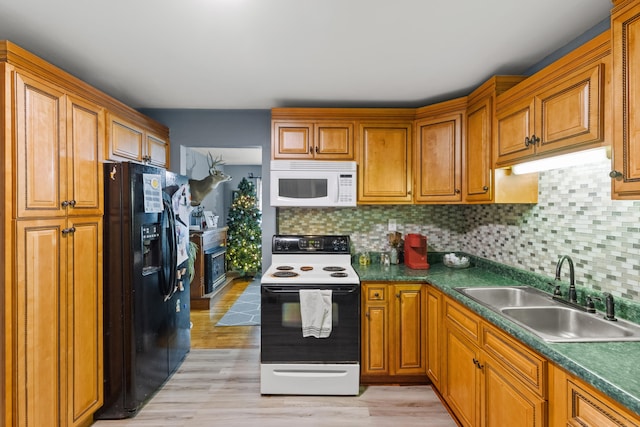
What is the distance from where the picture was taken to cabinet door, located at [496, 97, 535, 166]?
1.91 metres

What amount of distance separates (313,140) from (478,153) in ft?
4.43

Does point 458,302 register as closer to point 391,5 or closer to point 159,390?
point 391,5

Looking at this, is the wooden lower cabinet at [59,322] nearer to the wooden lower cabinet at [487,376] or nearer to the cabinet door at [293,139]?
the cabinet door at [293,139]

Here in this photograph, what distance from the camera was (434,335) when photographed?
8.13 ft

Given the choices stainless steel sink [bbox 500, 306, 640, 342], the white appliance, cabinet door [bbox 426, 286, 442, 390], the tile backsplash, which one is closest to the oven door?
the white appliance

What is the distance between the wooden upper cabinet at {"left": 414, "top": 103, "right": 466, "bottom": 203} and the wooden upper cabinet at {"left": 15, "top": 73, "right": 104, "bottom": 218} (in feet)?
8.01

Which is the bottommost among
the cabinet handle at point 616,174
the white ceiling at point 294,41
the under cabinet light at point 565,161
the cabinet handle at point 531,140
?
the cabinet handle at point 616,174

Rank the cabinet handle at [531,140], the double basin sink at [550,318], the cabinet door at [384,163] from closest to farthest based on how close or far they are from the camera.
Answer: the double basin sink at [550,318] → the cabinet handle at [531,140] → the cabinet door at [384,163]

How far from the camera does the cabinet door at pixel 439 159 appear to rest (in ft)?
8.93

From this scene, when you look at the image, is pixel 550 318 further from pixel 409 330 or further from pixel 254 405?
pixel 254 405

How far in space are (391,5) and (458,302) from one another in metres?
1.70

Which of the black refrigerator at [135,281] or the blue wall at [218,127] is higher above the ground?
the blue wall at [218,127]

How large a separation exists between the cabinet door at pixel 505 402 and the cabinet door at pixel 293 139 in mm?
2077

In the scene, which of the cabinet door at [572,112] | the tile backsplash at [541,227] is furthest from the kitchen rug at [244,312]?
the cabinet door at [572,112]
